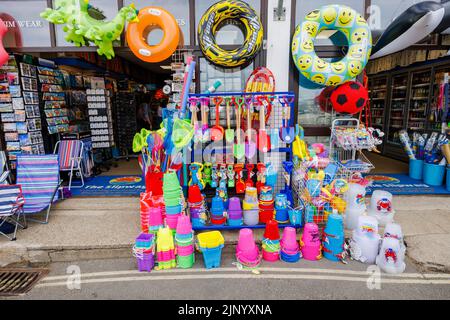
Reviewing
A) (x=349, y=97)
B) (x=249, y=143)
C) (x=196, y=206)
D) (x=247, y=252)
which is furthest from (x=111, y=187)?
(x=349, y=97)

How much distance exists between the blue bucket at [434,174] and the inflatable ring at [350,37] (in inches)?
116

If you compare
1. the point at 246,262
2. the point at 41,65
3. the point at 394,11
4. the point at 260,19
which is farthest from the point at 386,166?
the point at 41,65

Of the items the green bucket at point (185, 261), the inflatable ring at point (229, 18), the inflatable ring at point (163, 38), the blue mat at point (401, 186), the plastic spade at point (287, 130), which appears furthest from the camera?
the blue mat at point (401, 186)

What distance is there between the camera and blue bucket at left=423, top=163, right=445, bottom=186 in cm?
527

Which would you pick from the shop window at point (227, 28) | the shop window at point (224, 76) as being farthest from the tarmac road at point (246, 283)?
the shop window at point (227, 28)

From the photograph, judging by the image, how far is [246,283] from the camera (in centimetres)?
287

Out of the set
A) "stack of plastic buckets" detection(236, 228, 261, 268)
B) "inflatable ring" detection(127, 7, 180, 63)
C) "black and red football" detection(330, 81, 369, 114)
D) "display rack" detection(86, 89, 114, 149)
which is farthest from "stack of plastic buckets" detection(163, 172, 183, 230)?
"display rack" detection(86, 89, 114, 149)

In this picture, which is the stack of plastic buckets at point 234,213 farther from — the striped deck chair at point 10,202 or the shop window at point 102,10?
the shop window at point 102,10

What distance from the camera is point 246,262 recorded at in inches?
123

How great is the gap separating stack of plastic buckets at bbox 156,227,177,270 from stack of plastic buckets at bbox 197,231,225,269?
330 mm

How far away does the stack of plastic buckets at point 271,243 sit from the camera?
10.6 feet

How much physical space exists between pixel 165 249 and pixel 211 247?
0.52 m

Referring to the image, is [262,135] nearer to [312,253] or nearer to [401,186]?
[312,253]
